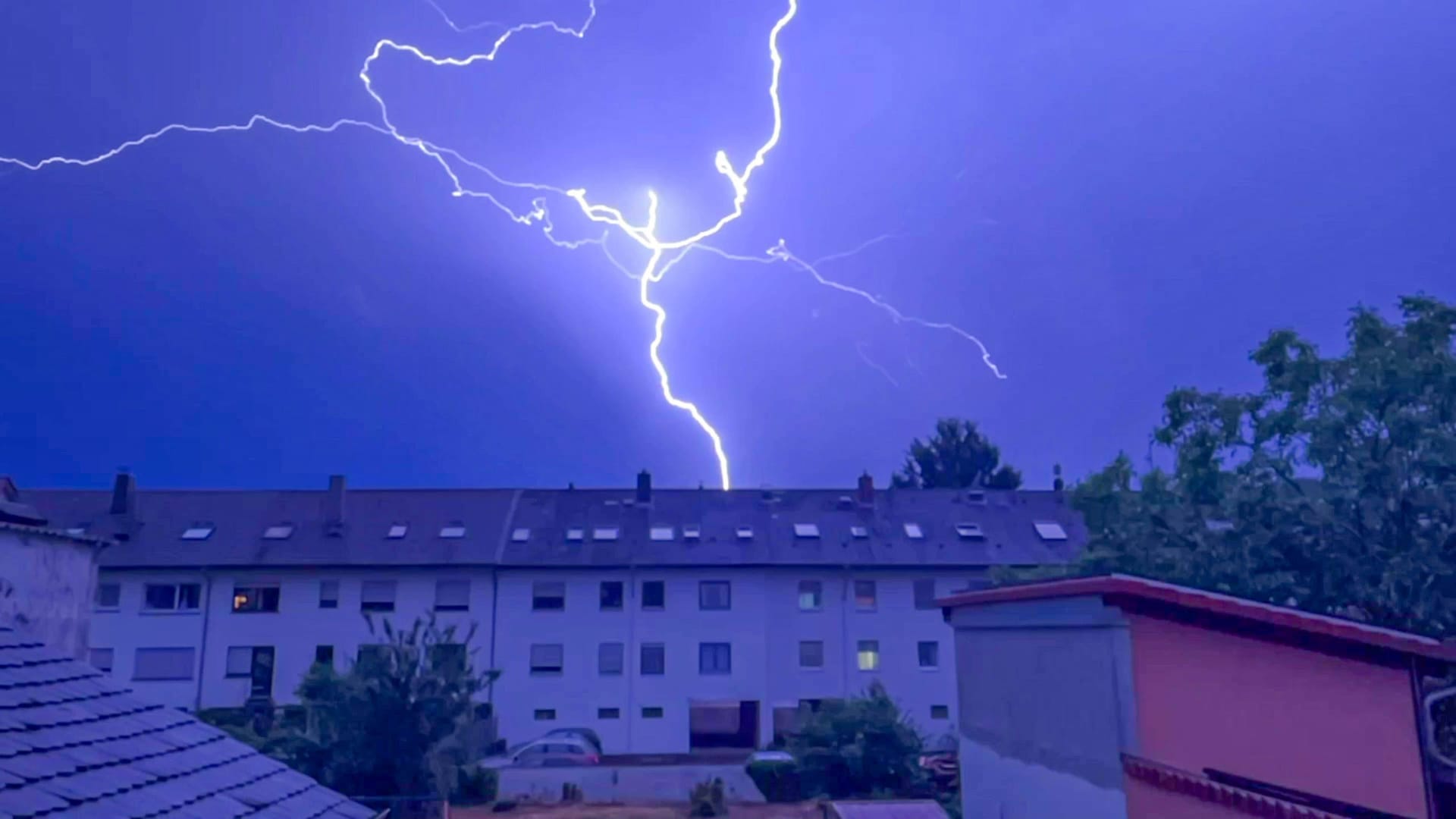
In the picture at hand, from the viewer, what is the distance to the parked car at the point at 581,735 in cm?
3151

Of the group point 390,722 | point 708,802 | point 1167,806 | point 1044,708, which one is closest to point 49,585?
point 390,722

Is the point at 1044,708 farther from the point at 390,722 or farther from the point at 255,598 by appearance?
the point at 255,598

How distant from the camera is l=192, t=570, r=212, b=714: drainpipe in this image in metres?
34.2

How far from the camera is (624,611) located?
3525 centimetres

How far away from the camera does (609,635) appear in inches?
1382

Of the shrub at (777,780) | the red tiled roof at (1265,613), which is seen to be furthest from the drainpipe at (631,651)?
the red tiled roof at (1265,613)

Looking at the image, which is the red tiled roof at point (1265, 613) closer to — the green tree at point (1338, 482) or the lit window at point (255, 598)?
the green tree at point (1338, 482)

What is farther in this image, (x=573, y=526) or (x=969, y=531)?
(x=969, y=531)

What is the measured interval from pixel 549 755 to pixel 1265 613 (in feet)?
77.5

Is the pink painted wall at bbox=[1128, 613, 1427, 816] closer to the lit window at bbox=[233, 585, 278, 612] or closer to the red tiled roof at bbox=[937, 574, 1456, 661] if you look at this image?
the red tiled roof at bbox=[937, 574, 1456, 661]

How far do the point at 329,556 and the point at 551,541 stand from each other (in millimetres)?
7410

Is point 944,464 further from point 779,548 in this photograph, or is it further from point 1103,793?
point 1103,793

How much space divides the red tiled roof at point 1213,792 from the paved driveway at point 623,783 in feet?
55.4

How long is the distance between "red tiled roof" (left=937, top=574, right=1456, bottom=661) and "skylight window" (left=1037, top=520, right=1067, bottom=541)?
96.0 ft
